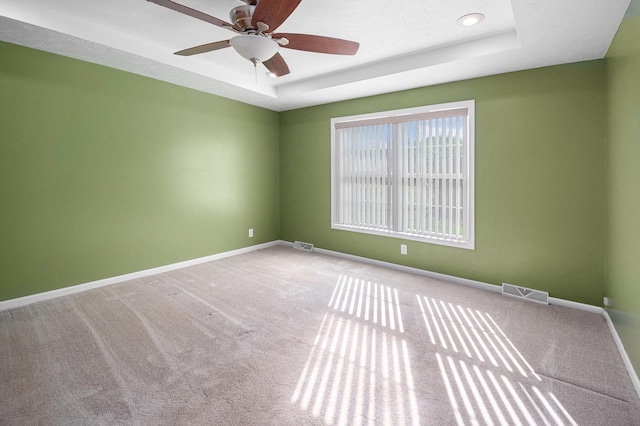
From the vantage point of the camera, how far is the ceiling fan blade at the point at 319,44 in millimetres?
2084

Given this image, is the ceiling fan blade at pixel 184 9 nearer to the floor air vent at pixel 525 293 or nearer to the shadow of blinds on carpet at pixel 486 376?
the shadow of blinds on carpet at pixel 486 376

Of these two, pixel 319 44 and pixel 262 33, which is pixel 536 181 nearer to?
pixel 319 44

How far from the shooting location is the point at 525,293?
10.3 ft

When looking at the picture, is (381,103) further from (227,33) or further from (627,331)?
(627,331)

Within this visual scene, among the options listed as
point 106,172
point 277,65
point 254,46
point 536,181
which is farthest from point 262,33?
point 536,181

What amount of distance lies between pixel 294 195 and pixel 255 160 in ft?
2.74

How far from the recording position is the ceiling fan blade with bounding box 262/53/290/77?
8.16 feet

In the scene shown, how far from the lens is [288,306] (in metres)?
2.94

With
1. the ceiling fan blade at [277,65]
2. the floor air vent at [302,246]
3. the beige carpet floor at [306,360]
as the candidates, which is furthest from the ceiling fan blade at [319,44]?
the floor air vent at [302,246]

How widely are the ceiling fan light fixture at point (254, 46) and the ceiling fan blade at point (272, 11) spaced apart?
0.29ft

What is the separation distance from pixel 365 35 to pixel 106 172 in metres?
2.96

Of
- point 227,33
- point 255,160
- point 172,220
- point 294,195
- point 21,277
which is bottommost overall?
point 21,277

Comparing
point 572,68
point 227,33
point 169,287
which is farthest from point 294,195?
point 572,68

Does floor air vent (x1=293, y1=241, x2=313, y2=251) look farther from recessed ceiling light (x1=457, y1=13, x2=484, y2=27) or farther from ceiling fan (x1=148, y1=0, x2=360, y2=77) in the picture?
recessed ceiling light (x1=457, y1=13, x2=484, y2=27)
